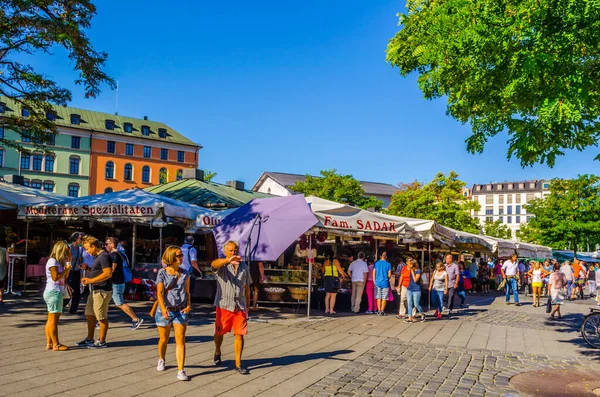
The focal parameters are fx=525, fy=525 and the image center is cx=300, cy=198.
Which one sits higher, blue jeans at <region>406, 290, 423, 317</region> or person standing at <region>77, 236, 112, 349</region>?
person standing at <region>77, 236, 112, 349</region>

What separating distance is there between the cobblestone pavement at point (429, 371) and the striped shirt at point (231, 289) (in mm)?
1448

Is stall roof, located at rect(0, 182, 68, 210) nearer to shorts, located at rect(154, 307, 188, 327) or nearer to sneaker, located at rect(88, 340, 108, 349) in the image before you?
sneaker, located at rect(88, 340, 108, 349)

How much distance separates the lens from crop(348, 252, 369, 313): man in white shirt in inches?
572

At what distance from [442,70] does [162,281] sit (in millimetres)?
5418

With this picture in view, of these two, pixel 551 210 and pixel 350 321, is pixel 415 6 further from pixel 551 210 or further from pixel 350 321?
pixel 551 210

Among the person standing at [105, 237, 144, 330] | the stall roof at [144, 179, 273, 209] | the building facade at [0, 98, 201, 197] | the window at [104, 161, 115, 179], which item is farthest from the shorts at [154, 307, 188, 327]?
the window at [104, 161, 115, 179]

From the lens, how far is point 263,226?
10914 mm

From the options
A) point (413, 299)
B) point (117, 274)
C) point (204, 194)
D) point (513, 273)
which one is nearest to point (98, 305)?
point (117, 274)

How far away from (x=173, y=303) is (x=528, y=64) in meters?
5.77

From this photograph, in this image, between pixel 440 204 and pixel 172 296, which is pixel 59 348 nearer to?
pixel 172 296

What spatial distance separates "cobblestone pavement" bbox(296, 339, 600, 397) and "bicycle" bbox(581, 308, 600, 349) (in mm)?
1460

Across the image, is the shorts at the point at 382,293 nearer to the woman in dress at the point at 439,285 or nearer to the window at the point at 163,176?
the woman in dress at the point at 439,285

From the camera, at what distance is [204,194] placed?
67.9ft

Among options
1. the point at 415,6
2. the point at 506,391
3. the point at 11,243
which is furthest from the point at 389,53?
the point at 11,243
